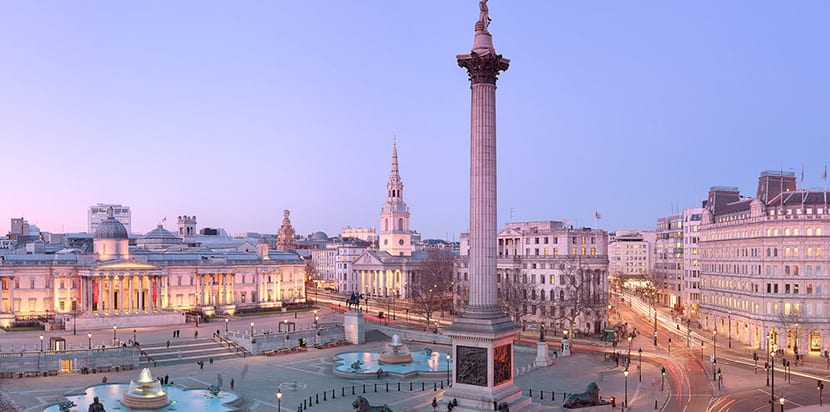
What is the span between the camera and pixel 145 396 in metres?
56.2

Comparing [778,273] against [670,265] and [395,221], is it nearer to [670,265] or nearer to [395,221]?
[670,265]

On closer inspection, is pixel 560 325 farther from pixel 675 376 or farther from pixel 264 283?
pixel 264 283

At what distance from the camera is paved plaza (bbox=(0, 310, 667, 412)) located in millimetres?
58812

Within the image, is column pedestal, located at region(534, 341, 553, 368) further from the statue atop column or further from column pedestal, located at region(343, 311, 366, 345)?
the statue atop column

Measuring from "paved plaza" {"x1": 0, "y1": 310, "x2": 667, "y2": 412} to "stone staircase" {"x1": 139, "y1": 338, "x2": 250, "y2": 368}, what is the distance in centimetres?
213

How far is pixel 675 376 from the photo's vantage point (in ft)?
236

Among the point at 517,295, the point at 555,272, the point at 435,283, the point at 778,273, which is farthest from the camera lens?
the point at 435,283

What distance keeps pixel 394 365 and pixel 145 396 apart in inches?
1085

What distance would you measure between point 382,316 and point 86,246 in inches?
2038

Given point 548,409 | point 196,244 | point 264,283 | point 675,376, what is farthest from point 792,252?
point 196,244

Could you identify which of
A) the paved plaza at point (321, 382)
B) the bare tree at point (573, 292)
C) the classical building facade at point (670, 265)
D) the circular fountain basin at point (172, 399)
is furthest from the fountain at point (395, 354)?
the classical building facade at point (670, 265)

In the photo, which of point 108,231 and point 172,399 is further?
point 108,231

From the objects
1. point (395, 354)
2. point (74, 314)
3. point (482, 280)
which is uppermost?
point (482, 280)

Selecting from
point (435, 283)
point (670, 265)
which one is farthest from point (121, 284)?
point (670, 265)
